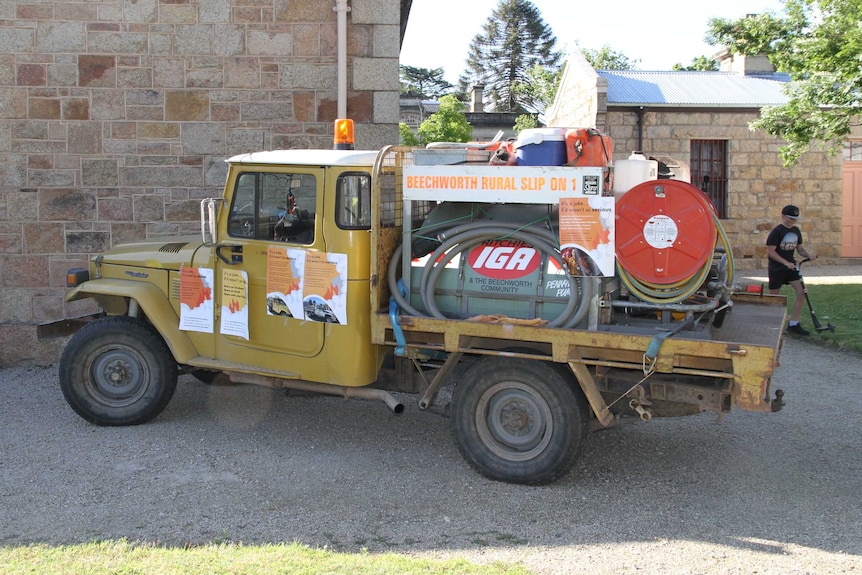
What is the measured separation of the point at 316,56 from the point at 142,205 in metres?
2.51

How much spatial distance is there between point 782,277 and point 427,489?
295 inches

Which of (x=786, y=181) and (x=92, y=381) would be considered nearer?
(x=92, y=381)

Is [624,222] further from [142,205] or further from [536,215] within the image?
[142,205]

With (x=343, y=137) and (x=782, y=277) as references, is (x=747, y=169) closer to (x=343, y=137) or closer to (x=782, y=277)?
(x=782, y=277)

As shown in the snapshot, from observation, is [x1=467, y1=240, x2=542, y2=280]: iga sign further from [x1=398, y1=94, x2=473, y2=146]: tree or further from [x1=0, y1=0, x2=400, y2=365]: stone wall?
[x1=398, y1=94, x2=473, y2=146]: tree

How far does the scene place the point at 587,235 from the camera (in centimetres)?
540

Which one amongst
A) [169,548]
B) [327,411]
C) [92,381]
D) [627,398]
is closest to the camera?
[169,548]

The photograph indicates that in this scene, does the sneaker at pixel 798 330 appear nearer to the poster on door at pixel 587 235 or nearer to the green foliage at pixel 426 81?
the poster on door at pixel 587 235

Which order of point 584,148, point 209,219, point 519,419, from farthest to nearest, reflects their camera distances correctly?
point 209,219
point 519,419
point 584,148

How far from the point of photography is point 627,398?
5.69 m

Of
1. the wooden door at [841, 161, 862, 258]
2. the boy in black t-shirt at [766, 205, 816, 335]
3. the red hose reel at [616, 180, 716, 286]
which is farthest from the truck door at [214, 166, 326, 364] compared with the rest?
the wooden door at [841, 161, 862, 258]

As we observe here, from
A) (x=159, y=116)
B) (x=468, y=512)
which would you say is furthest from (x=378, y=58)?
(x=468, y=512)

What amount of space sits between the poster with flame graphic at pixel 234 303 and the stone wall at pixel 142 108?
3.27 meters

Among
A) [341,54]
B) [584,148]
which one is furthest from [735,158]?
[584,148]
